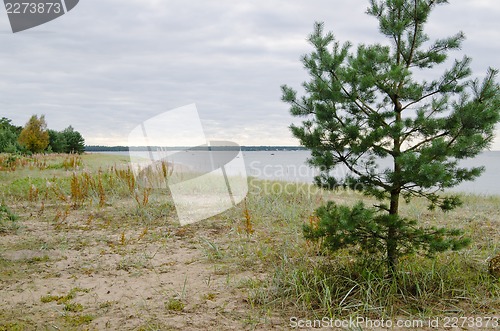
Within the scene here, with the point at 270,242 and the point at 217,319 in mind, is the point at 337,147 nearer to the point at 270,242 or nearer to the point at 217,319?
the point at 217,319

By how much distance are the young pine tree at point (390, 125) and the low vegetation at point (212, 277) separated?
0.43 metres

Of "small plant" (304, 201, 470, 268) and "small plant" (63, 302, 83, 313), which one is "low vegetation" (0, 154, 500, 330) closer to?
"small plant" (63, 302, 83, 313)

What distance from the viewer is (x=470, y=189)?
1461 cm

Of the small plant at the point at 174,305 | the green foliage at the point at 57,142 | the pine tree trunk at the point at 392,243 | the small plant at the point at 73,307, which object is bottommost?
the small plant at the point at 174,305

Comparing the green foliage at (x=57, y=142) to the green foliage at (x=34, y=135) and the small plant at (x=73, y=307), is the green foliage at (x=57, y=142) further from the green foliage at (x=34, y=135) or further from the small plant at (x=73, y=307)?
the small plant at (x=73, y=307)

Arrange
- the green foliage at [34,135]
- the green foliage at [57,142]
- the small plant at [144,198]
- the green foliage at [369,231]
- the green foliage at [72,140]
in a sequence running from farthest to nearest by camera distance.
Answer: the green foliage at [72,140]
the green foliage at [57,142]
the green foliage at [34,135]
the small plant at [144,198]
the green foliage at [369,231]

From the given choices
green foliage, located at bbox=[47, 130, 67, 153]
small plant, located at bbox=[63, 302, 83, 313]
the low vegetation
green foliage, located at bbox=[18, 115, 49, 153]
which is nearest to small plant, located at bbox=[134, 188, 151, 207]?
the low vegetation

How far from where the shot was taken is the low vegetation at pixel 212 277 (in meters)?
3.61

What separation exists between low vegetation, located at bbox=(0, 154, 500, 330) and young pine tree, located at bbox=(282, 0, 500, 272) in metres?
0.43

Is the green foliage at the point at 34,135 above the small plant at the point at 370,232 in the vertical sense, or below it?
above

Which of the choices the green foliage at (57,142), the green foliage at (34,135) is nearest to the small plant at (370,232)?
the green foliage at (34,135)

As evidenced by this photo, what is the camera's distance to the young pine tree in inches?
142

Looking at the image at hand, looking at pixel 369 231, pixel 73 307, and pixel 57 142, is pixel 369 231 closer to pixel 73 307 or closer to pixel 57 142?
pixel 73 307

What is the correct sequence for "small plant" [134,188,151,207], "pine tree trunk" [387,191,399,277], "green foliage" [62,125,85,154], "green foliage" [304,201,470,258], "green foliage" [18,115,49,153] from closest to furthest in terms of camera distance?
"green foliage" [304,201,470,258] → "pine tree trunk" [387,191,399,277] → "small plant" [134,188,151,207] → "green foliage" [18,115,49,153] → "green foliage" [62,125,85,154]
